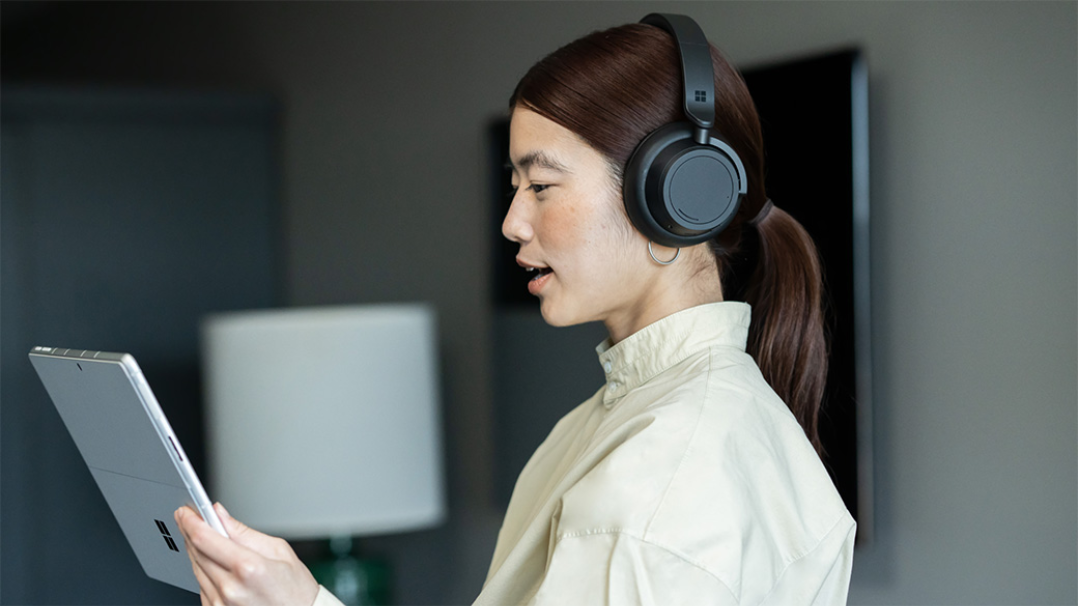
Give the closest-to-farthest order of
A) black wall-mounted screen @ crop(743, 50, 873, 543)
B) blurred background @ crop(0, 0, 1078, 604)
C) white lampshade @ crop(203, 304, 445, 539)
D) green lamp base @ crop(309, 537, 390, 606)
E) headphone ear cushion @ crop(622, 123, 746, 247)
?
1. headphone ear cushion @ crop(622, 123, 746, 247)
2. blurred background @ crop(0, 0, 1078, 604)
3. black wall-mounted screen @ crop(743, 50, 873, 543)
4. white lampshade @ crop(203, 304, 445, 539)
5. green lamp base @ crop(309, 537, 390, 606)

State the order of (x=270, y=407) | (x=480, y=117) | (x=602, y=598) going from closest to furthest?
(x=602, y=598), (x=270, y=407), (x=480, y=117)

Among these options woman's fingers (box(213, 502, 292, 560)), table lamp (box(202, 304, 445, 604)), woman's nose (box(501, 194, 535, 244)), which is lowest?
table lamp (box(202, 304, 445, 604))

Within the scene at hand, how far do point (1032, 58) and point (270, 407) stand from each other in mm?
1506

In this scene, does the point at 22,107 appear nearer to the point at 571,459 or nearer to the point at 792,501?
the point at 571,459

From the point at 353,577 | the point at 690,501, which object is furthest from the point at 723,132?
the point at 353,577

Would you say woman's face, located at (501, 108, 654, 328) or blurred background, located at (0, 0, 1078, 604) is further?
blurred background, located at (0, 0, 1078, 604)

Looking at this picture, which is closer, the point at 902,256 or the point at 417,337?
the point at 902,256

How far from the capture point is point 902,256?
49.6 inches

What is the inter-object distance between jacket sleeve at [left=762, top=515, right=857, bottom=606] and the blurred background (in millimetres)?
452

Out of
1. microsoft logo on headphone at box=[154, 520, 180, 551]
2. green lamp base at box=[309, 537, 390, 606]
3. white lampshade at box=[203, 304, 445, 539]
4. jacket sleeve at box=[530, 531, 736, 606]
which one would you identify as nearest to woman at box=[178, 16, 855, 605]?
jacket sleeve at box=[530, 531, 736, 606]

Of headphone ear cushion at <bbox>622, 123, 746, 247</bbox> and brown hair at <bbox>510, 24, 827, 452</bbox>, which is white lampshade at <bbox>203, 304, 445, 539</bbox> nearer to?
brown hair at <bbox>510, 24, 827, 452</bbox>

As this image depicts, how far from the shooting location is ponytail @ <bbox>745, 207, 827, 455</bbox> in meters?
1.02

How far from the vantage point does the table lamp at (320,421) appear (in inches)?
74.0

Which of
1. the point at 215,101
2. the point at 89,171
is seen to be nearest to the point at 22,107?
the point at 89,171
